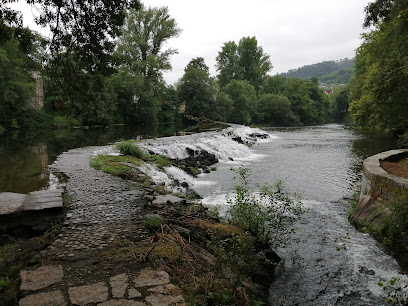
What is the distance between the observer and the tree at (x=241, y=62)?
6468 cm

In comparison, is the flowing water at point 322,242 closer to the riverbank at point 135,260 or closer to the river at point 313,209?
the river at point 313,209

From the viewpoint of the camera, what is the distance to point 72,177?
9.10 m

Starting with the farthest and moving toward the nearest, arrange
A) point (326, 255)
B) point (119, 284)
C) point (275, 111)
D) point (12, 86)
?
1. point (275, 111)
2. point (12, 86)
3. point (326, 255)
4. point (119, 284)

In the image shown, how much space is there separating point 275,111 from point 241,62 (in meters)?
15.8

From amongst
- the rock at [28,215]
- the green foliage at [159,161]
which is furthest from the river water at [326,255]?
the rock at [28,215]

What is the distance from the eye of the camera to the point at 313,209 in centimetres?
880

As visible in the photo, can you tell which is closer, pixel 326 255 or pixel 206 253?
pixel 206 253

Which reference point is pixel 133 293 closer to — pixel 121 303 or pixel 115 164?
pixel 121 303

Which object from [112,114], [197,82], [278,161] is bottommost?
[278,161]

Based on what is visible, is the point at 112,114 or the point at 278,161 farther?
the point at 112,114

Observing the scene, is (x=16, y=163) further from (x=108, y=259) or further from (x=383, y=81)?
(x=383, y=81)

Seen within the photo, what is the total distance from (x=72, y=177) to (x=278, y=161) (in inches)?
461

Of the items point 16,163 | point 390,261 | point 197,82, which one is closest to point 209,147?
point 16,163

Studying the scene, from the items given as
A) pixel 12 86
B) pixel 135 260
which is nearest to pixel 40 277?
pixel 135 260
